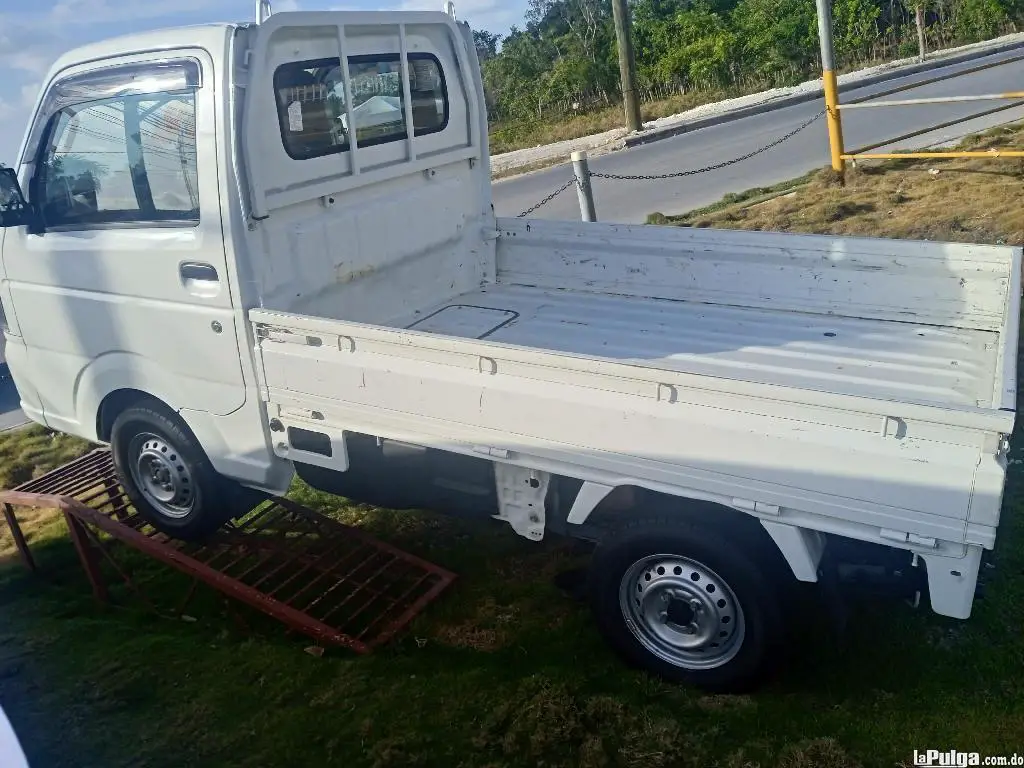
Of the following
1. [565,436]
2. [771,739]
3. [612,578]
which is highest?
[565,436]

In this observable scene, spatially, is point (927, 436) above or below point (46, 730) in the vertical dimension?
above

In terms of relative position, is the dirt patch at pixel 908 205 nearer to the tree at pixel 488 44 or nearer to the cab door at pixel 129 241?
the cab door at pixel 129 241

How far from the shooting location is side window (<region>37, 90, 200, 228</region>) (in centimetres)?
414

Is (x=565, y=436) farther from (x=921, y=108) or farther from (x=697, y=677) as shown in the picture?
(x=921, y=108)

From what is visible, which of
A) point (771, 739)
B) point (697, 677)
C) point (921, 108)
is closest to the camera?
point (771, 739)

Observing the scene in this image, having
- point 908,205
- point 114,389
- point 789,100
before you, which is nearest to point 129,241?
point 114,389

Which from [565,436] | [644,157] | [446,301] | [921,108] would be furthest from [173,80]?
[921,108]

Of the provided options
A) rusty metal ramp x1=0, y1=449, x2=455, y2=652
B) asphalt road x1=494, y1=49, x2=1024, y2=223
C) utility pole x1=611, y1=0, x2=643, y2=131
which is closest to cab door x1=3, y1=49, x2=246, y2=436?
rusty metal ramp x1=0, y1=449, x2=455, y2=652

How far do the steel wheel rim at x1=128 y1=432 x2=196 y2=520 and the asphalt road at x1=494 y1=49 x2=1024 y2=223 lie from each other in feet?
28.8

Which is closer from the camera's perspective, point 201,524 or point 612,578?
point 612,578

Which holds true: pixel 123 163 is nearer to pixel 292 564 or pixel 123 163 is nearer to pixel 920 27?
pixel 292 564

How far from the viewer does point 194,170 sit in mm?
4090

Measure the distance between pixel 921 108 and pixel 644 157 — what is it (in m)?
5.39

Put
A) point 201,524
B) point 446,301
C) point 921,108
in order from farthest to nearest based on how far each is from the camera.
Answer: point 921,108
point 446,301
point 201,524
